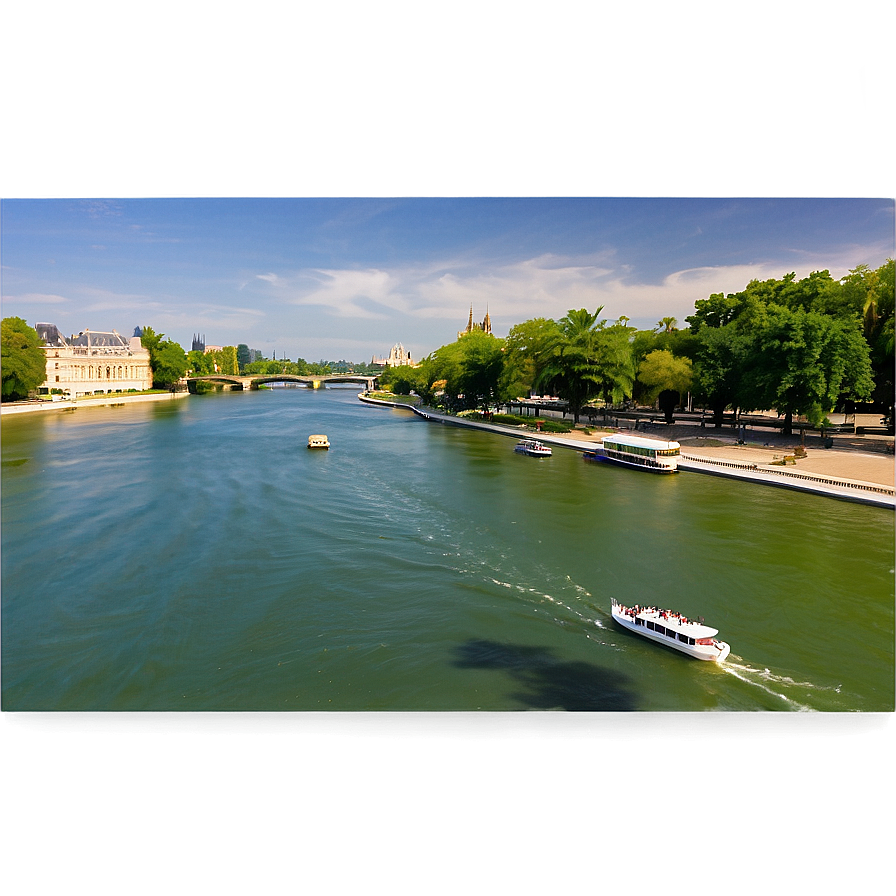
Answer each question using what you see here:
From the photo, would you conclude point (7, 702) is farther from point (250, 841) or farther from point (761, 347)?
point (761, 347)

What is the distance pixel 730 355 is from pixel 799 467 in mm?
6565

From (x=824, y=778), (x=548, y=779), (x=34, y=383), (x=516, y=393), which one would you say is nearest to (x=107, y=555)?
(x=548, y=779)

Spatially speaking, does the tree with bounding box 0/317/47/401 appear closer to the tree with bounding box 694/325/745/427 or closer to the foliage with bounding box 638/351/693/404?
Answer: the foliage with bounding box 638/351/693/404

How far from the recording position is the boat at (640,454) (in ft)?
50.8

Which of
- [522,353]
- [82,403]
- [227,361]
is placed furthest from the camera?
[227,361]

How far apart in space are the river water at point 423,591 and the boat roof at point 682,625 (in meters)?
0.27

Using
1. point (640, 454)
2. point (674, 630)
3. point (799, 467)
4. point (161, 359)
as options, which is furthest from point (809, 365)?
point (161, 359)

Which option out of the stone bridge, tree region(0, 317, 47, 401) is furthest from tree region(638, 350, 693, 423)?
the stone bridge

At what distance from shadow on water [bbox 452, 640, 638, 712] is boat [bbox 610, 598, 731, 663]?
0.87 metres

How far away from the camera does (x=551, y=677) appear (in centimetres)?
487

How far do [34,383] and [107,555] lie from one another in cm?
1656

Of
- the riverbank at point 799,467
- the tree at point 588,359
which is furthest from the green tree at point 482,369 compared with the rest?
the riverbank at point 799,467

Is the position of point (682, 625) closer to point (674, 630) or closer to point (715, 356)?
point (674, 630)

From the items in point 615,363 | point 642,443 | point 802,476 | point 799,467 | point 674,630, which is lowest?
point 674,630
